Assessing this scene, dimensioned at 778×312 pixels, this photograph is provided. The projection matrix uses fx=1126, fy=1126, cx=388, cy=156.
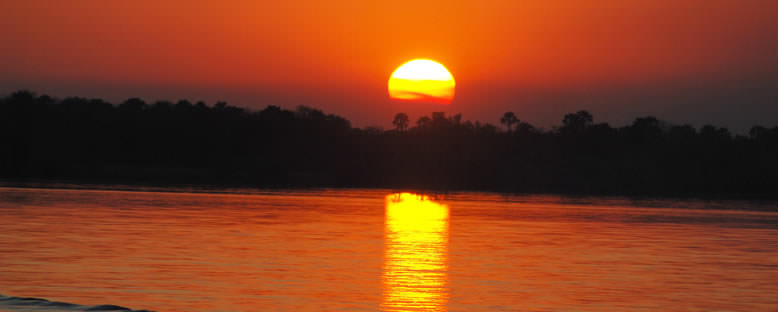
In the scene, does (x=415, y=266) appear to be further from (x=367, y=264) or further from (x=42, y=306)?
(x=42, y=306)

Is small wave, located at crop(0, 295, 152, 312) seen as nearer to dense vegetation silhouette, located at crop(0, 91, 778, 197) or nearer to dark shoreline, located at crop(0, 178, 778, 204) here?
dark shoreline, located at crop(0, 178, 778, 204)

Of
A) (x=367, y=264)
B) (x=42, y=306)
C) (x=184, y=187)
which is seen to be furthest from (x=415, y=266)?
(x=184, y=187)

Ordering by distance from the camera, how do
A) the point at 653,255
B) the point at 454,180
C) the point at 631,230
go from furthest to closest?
1. the point at 454,180
2. the point at 631,230
3. the point at 653,255

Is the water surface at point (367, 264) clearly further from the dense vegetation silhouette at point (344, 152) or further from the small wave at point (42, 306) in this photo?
the dense vegetation silhouette at point (344, 152)

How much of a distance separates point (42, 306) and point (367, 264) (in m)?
10.9

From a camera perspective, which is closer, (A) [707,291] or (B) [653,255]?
(A) [707,291]

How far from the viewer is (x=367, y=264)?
2742 cm

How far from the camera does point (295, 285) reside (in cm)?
2292

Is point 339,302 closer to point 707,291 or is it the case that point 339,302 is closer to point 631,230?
point 707,291

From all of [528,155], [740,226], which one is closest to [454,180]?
[528,155]

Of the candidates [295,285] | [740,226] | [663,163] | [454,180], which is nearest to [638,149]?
[663,163]

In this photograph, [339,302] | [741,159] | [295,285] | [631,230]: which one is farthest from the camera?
[741,159]

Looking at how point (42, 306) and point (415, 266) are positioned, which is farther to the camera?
point (415, 266)

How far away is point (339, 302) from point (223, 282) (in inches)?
131
